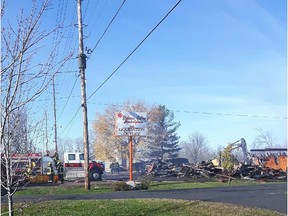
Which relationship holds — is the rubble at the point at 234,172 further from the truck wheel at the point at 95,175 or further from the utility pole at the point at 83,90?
the utility pole at the point at 83,90

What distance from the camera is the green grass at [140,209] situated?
1086 centimetres

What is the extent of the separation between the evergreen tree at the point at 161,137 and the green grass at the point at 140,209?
213ft

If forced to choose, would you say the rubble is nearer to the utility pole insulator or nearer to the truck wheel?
the truck wheel

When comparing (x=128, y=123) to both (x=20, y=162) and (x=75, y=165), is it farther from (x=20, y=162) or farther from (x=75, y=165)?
(x=20, y=162)

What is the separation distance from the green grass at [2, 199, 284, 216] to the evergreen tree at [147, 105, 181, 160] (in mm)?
64992

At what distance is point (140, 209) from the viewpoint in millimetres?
11625

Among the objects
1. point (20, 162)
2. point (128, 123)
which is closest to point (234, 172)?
point (128, 123)

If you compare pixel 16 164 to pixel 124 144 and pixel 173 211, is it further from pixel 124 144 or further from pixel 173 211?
pixel 124 144

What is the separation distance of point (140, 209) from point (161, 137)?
6947 centimetres

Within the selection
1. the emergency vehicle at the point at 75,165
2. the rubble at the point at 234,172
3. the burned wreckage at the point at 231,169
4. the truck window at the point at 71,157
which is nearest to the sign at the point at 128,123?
the burned wreckage at the point at 231,169

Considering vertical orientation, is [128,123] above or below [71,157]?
above

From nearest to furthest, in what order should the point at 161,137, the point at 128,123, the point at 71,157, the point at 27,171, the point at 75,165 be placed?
the point at 27,171
the point at 128,123
the point at 75,165
the point at 71,157
the point at 161,137

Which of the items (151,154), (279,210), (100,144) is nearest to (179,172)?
(279,210)

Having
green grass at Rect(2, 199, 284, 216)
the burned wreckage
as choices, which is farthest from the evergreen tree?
green grass at Rect(2, 199, 284, 216)
